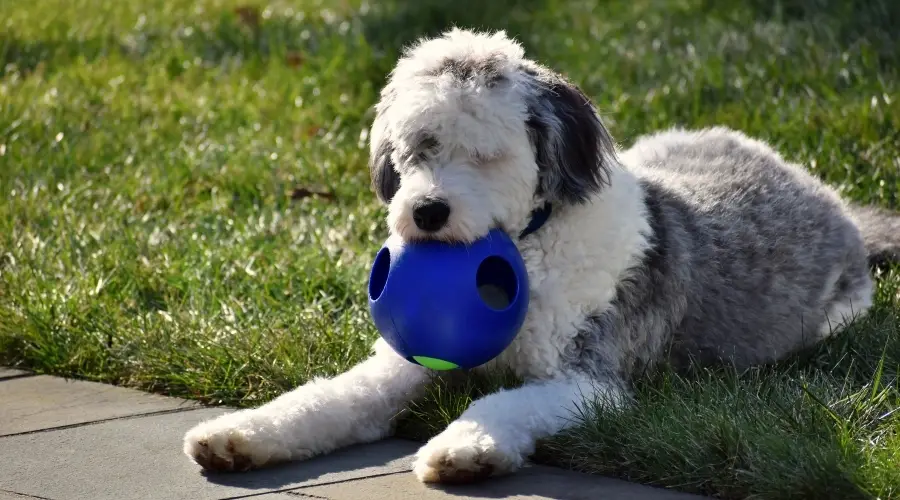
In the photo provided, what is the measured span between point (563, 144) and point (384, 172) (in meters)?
0.63

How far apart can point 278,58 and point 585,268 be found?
5740 millimetres

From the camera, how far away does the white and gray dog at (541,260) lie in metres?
3.99

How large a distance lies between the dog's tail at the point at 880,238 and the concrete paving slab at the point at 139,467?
2658mm

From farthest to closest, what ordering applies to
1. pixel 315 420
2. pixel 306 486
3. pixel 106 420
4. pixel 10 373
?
1. pixel 10 373
2. pixel 106 420
3. pixel 315 420
4. pixel 306 486

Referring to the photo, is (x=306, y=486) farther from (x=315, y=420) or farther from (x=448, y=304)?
(x=448, y=304)

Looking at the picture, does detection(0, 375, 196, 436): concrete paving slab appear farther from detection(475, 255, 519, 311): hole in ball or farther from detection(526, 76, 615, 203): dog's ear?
detection(526, 76, 615, 203): dog's ear

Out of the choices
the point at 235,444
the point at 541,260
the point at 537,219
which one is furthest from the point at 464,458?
the point at 537,219

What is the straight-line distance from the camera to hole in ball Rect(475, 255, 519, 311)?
4.24 m

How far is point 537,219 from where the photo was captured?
4.42 metres

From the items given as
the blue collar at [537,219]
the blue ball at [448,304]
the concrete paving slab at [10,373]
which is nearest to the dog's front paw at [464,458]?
the blue ball at [448,304]

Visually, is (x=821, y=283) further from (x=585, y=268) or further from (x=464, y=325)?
(x=464, y=325)

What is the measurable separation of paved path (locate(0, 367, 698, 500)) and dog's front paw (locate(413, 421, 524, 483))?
36 millimetres

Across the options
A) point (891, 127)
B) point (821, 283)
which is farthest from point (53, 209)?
point (891, 127)

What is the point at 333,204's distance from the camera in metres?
7.18
